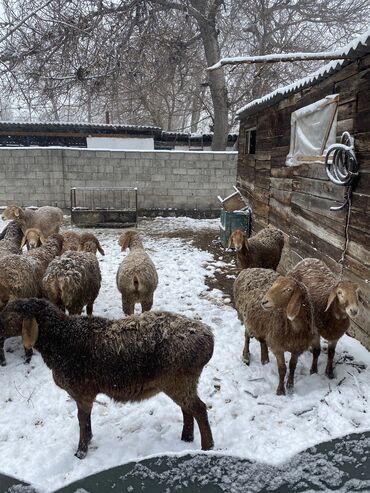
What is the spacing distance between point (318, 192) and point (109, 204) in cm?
954

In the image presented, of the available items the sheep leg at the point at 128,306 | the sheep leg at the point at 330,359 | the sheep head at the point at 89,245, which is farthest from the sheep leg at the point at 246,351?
the sheep head at the point at 89,245

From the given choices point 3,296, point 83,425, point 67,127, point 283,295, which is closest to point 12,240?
point 3,296

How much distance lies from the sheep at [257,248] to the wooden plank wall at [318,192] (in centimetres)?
33

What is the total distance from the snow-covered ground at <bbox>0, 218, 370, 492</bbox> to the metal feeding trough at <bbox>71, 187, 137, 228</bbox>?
26.3 feet

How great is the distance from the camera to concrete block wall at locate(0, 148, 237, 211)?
14039 millimetres

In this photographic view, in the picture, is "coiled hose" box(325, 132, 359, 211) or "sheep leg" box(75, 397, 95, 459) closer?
"sheep leg" box(75, 397, 95, 459)

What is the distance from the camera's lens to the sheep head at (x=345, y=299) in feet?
12.4

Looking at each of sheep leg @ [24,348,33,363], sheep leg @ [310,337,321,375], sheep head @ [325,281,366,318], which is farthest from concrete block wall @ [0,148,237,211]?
sheep head @ [325,281,366,318]

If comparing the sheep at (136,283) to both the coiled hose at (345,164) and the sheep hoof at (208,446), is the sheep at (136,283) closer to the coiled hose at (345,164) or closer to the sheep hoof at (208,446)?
the sheep hoof at (208,446)

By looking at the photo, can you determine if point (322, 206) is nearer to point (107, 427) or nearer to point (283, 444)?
point (283, 444)

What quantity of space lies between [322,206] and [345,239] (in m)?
0.93

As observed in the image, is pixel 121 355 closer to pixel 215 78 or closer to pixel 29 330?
pixel 29 330

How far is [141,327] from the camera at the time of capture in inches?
126

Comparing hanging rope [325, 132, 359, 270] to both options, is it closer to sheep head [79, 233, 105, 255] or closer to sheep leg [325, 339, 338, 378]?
sheep leg [325, 339, 338, 378]
